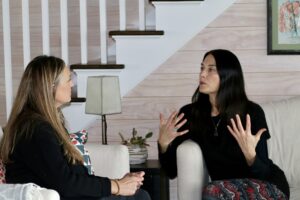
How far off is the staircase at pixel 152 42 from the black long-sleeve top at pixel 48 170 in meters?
1.44

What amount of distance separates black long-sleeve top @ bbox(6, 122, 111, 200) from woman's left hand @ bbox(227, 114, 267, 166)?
73 centimetres

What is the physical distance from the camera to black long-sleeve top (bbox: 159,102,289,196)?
278 centimetres

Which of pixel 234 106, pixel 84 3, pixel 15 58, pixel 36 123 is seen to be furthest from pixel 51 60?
pixel 15 58

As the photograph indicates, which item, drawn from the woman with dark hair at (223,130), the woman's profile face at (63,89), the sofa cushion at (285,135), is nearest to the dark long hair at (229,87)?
the woman with dark hair at (223,130)

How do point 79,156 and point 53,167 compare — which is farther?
point 79,156

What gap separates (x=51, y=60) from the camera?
233cm

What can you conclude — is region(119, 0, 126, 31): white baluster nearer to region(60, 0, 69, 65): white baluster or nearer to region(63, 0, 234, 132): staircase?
region(63, 0, 234, 132): staircase

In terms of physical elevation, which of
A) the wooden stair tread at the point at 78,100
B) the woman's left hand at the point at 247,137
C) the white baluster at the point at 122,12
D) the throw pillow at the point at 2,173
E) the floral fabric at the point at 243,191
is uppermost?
the white baluster at the point at 122,12

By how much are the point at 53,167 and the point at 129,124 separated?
1707 mm

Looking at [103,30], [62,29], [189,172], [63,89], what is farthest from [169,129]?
[62,29]

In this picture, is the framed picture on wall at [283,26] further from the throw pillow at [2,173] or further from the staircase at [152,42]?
the throw pillow at [2,173]

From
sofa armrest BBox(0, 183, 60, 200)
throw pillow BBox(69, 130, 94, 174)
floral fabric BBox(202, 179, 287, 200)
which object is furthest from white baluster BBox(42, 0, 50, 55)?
sofa armrest BBox(0, 183, 60, 200)

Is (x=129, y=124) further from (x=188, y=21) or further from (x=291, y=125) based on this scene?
(x=291, y=125)

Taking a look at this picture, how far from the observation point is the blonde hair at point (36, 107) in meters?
2.23
